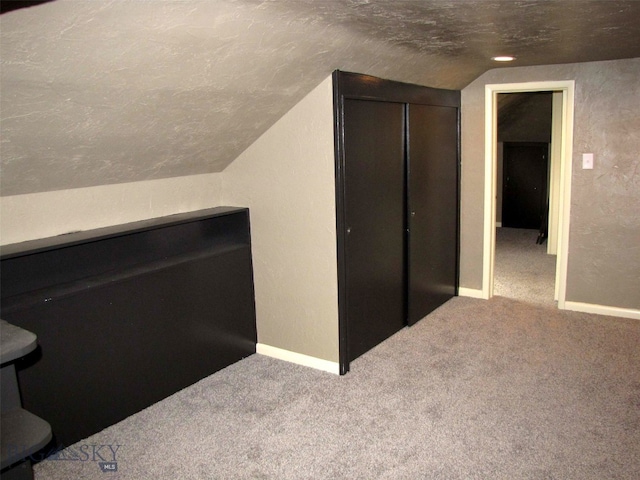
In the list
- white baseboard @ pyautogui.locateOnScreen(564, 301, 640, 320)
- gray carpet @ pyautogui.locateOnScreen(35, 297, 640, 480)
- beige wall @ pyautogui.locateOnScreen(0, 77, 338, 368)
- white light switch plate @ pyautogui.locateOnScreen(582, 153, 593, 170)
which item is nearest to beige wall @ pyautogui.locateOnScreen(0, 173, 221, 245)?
beige wall @ pyautogui.locateOnScreen(0, 77, 338, 368)

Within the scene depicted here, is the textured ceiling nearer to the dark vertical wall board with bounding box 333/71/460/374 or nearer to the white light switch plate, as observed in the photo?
the dark vertical wall board with bounding box 333/71/460/374

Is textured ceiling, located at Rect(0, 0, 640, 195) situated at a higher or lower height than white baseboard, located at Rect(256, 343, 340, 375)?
higher

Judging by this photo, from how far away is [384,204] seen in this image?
Answer: 11.9 feet

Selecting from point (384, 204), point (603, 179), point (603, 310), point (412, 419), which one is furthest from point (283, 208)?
point (603, 310)

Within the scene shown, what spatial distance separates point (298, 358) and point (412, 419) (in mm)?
963

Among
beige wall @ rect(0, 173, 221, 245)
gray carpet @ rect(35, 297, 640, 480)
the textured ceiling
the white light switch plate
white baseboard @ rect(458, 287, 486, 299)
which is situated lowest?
gray carpet @ rect(35, 297, 640, 480)

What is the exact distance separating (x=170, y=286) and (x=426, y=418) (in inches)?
62.6

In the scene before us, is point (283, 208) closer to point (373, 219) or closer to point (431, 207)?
point (373, 219)

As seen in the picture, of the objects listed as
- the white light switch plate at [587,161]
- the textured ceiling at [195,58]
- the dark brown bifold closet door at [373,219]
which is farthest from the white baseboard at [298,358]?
the white light switch plate at [587,161]

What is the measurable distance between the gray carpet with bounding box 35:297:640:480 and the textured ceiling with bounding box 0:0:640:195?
1352 mm

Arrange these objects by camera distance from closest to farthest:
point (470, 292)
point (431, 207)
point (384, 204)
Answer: point (384, 204)
point (431, 207)
point (470, 292)

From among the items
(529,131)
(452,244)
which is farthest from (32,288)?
(529,131)

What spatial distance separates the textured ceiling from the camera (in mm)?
1736

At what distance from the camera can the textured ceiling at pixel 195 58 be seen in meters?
1.74
